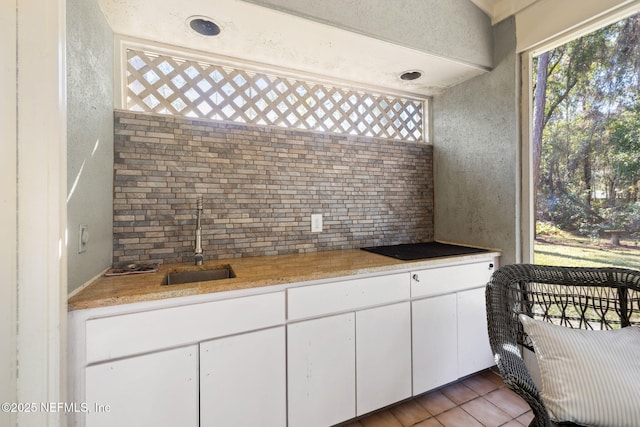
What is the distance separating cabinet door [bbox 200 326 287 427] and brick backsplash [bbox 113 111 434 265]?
0.65 metres

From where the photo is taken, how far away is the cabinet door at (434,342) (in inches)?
60.4

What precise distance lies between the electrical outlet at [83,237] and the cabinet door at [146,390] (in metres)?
0.45

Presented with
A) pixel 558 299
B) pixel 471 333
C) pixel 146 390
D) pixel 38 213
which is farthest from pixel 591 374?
pixel 38 213

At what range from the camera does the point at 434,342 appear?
1582mm

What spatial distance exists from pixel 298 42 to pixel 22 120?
4.26 ft

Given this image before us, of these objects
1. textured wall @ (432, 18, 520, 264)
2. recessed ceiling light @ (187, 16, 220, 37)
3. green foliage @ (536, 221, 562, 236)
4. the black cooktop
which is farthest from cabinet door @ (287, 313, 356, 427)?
recessed ceiling light @ (187, 16, 220, 37)

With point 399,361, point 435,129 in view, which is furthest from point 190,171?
point 435,129

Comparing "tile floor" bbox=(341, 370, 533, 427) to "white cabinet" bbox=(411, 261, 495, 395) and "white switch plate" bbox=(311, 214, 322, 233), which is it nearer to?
"white cabinet" bbox=(411, 261, 495, 395)

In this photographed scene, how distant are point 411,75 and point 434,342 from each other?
6.16 ft

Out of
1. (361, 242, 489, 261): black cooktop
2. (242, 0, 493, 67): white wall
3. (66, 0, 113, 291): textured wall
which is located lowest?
(361, 242, 489, 261): black cooktop

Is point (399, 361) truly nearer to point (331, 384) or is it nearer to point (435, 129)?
point (331, 384)

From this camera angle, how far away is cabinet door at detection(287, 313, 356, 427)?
1235 mm

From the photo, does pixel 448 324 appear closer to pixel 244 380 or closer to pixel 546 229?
pixel 546 229

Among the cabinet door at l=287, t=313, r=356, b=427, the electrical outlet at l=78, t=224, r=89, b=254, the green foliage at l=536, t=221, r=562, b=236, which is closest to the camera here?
the electrical outlet at l=78, t=224, r=89, b=254
